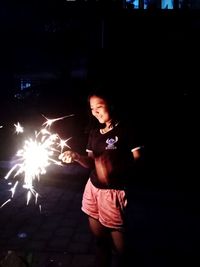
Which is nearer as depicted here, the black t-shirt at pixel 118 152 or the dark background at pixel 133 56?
the black t-shirt at pixel 118 152

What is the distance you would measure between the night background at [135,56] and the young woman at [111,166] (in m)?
4.75

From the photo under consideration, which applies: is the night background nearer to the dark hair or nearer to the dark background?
the dark background

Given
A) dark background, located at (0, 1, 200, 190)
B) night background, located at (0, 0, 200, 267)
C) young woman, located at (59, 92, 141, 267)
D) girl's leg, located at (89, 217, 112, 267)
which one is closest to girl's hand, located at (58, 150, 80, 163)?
young woman, located at (59, 92, 141, 267)

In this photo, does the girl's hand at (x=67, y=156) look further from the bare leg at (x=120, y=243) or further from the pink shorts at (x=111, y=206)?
the bare leg at (x=120, y=243)

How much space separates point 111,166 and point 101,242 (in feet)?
2.89

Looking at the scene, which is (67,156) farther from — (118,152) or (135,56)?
(135,56)

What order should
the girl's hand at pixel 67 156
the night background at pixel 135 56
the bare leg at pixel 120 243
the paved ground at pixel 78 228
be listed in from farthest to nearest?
the night background at pixel 135 56
the paved ground at pixel 78 228
the bare leg at pixel 120 243
the girl's hand at pixel 67 156

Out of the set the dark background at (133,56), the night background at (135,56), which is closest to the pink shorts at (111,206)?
the night background at (135,56)

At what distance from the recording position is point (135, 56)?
10.3 m

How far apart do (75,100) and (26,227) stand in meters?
7.44

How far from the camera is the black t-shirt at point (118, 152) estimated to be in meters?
3.65

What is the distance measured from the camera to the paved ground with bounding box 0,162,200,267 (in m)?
4.93

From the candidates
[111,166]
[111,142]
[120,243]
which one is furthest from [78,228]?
[111,142]

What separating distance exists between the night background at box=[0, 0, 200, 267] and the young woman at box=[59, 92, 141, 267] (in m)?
4.75
